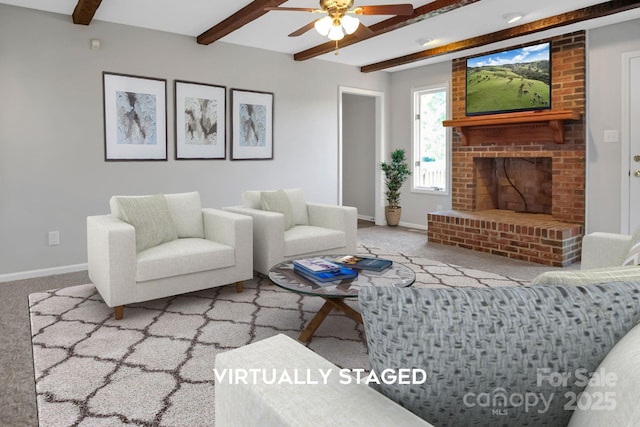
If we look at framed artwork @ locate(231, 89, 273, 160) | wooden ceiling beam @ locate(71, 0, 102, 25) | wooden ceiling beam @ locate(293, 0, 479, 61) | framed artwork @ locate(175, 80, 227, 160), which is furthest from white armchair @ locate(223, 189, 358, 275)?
wooden ceiling beam @ locate(71, 0, 102, 25)

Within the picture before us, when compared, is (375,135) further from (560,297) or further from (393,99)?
(560,297)

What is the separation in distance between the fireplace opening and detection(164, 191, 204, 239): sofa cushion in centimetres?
384

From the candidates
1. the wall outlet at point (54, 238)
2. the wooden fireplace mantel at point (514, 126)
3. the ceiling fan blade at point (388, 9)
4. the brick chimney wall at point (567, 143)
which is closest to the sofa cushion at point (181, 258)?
the wall outlet at point (54, 238)

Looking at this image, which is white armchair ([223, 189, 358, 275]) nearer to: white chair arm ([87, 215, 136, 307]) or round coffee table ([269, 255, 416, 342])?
round coffee table ([269, 255, 416, 342])

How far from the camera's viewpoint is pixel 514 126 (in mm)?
5508

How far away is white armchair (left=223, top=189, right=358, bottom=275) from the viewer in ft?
12.2

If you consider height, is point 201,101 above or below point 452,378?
above

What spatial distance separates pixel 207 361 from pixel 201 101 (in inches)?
138

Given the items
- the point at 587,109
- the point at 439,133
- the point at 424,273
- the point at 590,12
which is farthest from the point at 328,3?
the point at 439,133

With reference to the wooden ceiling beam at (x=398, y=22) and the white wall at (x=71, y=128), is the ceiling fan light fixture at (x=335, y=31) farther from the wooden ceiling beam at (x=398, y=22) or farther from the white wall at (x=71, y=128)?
the white wall at (x=71, y=128)

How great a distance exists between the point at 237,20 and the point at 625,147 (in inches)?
161

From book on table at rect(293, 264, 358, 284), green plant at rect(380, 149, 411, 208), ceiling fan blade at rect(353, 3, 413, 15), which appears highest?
ceiling fan blade at rect(353, 3, 413, 15)

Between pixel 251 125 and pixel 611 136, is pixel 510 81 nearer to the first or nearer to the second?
pixel 611 136

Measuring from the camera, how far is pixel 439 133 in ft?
22.0
